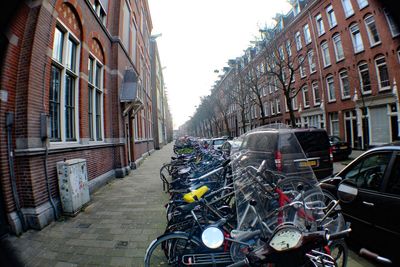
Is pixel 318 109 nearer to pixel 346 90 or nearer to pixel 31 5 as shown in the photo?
pixel 346 90

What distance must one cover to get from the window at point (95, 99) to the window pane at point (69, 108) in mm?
1259

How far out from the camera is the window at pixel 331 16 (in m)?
13.3

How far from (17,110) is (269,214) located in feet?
17.1

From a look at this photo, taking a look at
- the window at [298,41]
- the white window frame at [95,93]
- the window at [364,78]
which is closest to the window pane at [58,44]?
the white window frame at [95,93]

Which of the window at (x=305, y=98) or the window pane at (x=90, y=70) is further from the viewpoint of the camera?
the window at (x=305, y=98)

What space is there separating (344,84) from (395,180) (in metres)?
16.2

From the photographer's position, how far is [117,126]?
9242mm

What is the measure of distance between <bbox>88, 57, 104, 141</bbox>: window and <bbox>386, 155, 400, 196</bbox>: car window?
27.4 ft

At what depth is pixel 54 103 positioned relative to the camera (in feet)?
17.1

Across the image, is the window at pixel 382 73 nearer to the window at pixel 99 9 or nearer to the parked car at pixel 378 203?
the parked car at pixel 378 203

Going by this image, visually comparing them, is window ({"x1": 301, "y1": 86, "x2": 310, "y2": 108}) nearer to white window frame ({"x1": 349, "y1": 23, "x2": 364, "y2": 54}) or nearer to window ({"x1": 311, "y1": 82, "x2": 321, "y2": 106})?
window ({"x1": 311, "y1": 82, "x2": 321, "y2": 106})

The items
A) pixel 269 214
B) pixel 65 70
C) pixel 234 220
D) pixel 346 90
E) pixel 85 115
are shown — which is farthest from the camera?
pixel 346 90

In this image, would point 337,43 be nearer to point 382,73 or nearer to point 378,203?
point 382,73

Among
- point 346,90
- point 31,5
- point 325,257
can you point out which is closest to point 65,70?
point 31,5
